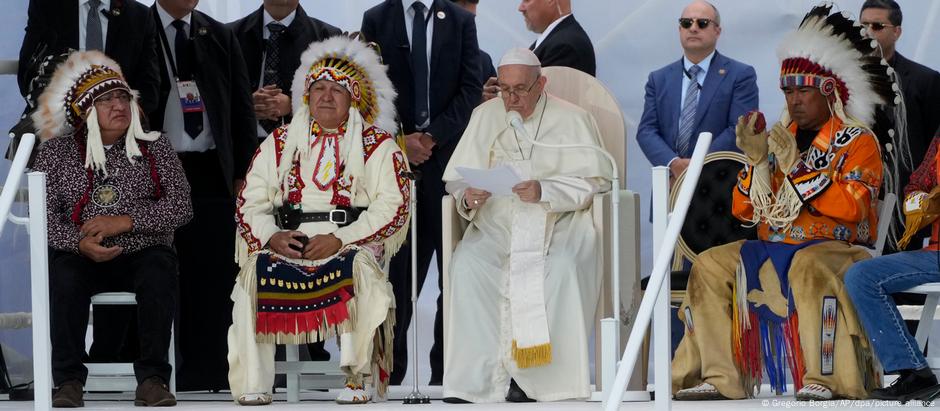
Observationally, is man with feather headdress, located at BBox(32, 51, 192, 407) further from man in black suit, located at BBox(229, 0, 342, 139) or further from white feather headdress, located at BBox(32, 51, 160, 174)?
man in black suit, located at BBox(229, 0, 342, 139)

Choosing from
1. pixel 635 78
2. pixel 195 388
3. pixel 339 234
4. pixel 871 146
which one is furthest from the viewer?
pixel 635 78

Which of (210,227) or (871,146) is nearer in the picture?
(871,146)

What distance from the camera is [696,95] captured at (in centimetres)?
725

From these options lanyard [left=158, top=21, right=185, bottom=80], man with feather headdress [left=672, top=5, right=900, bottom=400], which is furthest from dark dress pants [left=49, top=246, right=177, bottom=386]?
man with feather headdress [left=672, top=5, right=900, bottom=400]

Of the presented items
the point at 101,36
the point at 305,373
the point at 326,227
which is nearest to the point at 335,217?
the point at 326,227

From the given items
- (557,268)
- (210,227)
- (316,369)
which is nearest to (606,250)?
(557,268)

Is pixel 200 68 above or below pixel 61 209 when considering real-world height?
above

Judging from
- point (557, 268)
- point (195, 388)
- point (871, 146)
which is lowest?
point (195, 388)

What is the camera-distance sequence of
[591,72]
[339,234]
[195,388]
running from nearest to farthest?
1. [339,234]
2. [195,388]
3. [591,72]

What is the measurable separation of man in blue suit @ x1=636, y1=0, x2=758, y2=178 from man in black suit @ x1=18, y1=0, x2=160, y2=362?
2.15 m

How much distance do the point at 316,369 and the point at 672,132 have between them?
75.3 inches

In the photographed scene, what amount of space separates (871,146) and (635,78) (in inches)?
78.9

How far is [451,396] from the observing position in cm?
631

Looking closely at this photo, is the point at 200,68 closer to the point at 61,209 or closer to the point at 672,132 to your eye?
the point at 61,209
